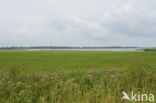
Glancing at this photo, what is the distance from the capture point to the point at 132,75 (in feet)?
32.1

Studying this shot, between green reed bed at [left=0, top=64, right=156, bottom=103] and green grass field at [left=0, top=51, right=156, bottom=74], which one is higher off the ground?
green reed bed at [left=0, top=64, right=156, bottom=103]

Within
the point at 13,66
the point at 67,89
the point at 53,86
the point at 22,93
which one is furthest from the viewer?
the point at 13,66

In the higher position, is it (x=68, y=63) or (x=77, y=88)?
(x=77, y=88)

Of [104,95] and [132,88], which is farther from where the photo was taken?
[132,88]

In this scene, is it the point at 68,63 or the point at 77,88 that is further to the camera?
the point at 68,63

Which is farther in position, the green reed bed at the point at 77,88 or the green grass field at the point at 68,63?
the green grass field at the point at 68,63

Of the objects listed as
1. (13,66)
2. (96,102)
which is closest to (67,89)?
(96,102)

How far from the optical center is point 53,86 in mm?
8461

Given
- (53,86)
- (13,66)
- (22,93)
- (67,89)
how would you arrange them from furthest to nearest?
(13,66) → (53,86) → (67,89) → (22,93)

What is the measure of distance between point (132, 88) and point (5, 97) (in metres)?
4.44

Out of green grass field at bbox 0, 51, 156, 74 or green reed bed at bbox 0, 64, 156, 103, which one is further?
green grass field at bbox 0, 51, 156, 74

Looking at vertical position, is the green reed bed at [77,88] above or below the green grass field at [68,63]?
above

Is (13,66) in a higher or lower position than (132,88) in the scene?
higher

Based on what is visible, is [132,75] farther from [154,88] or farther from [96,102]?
[96,102]
